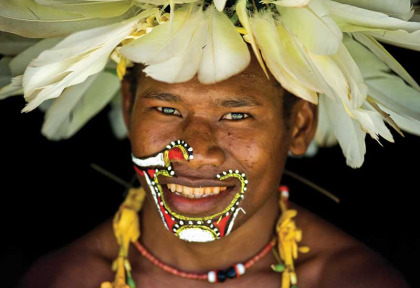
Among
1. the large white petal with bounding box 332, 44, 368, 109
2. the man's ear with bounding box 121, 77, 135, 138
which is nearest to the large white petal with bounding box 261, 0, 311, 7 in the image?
the large white petal with bounding box 332, 44, 368, 109

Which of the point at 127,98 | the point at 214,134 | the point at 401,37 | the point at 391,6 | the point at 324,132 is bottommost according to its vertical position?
the point at 324,132

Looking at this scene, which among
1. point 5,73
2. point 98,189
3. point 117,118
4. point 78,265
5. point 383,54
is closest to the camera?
point 383,54

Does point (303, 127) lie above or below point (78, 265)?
above

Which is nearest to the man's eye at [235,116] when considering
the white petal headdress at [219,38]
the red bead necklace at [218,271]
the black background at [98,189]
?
the white petal headdress at [219,38]

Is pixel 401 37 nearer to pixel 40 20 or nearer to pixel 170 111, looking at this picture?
pixel 170 111

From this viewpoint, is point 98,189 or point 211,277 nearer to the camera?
point 211,277

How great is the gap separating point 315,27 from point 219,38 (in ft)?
0.98

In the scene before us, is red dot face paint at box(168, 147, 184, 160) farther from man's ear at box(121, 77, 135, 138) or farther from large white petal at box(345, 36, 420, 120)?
large white petal at box(345, 36, 420, 120)

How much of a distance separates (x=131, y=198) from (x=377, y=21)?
1516 millimetres

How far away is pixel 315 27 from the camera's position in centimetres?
215

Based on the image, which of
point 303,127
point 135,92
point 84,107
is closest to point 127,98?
point 135,92

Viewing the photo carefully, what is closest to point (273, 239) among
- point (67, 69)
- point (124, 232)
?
point (124, 232)

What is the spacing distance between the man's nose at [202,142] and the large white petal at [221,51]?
0.42m

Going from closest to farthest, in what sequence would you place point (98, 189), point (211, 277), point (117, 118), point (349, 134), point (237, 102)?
point (237, 102) → point (349, 134) → point (211, 277) → point (117, 118) → point (98, 189)
